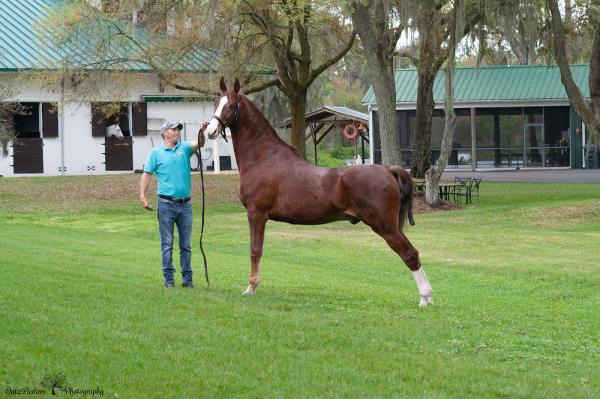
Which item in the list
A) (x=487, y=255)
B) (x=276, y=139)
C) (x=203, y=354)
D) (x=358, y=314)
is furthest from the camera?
(x=487, y=255)

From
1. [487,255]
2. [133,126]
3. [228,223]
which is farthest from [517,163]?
[487,255]

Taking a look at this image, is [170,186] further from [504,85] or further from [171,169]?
[504,85]

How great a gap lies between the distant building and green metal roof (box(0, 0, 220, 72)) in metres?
16.6

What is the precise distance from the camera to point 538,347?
8812 millimetres

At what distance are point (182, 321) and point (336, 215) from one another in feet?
10.0

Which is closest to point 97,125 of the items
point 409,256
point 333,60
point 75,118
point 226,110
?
point 75,118

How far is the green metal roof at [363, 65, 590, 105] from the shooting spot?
52312 mm

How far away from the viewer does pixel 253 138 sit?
40.1 feet

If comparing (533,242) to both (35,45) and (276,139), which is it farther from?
(35,45)

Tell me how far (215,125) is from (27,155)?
30538 mm

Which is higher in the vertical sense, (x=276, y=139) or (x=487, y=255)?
(x=276, y=139)

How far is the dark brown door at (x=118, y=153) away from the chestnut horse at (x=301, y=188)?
30.5m

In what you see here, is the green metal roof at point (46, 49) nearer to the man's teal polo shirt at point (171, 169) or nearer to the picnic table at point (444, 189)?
the picnic table at point (444, 189)

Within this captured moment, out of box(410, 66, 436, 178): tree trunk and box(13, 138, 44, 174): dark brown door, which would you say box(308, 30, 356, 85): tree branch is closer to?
box(410, 66, 436, 178): tree trunk
